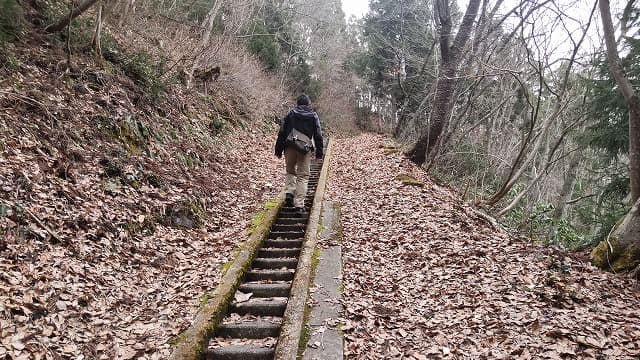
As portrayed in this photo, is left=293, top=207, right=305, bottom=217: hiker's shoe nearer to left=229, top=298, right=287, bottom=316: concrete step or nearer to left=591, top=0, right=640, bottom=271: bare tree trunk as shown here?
left=229, top=298, right=287, bottom=316: concrete step

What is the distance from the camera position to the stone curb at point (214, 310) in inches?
142

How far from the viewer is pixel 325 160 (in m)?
14.5

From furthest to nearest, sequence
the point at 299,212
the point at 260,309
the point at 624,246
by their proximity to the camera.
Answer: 1. the point at 299,212
2. the point at 624,246
3. the point at 260,309

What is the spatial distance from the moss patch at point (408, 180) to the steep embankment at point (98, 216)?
3.69m

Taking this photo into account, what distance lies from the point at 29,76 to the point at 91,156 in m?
1.76

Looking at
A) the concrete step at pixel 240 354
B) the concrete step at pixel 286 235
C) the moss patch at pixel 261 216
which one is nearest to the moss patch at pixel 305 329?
the concrete step at pixel 240 354

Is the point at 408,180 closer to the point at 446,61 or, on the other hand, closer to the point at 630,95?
the point at 446,61

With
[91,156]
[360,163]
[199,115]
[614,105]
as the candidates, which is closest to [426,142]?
[360,163]

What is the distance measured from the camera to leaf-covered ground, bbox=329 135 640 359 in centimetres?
374

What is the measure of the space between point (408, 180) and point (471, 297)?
17.0 feet

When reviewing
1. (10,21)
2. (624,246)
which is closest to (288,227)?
(624,246)

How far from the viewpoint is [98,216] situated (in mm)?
5098

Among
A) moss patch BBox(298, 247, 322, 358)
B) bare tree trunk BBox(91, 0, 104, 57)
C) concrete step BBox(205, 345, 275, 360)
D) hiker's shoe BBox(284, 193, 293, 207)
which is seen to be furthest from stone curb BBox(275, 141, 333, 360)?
bare tree trunk BBox(91, 0, 104, 57)

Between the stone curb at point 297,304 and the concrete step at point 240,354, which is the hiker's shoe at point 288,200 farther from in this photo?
the concrete step at point 240,354
